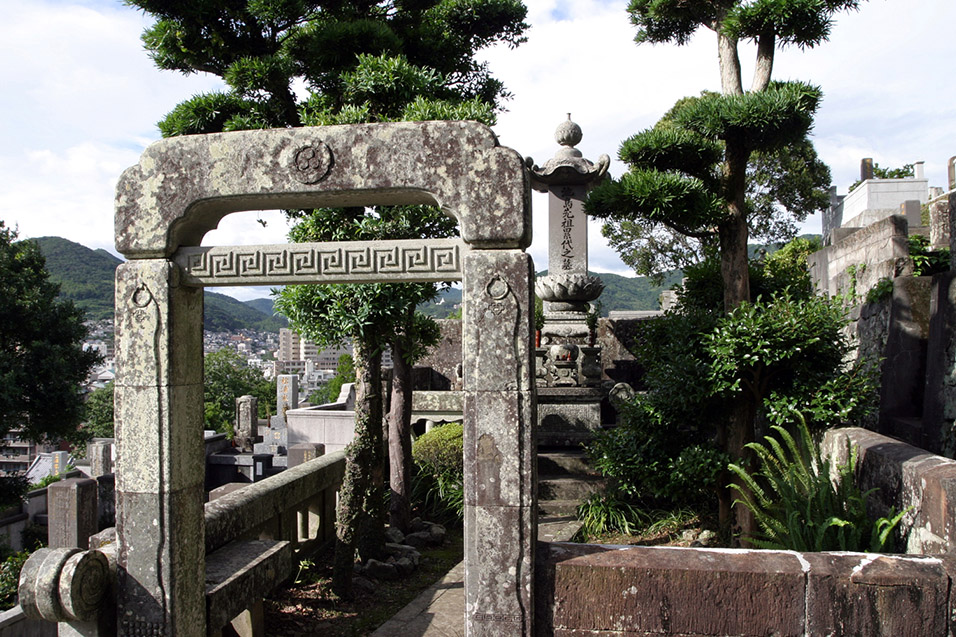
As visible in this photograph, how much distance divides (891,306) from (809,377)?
7.03 ft

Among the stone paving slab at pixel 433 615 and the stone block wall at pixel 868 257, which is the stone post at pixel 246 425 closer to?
the stone paving slab at pixel 433 615

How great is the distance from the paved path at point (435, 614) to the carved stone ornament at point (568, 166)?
6304mm

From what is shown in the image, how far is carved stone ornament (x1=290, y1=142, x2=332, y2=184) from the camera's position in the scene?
3490mm

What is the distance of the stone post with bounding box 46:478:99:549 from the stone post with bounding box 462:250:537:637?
22.3 ft

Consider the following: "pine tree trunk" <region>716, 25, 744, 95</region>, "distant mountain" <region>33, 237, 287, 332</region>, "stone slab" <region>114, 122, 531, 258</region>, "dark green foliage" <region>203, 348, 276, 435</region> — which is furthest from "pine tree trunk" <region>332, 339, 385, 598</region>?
"distant mountain" <region>33, 237, 287, 332</region>

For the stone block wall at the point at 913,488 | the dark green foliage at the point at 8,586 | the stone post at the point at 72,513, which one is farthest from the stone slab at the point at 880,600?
the stone post at the point at 72,513

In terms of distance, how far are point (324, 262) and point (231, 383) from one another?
3682cm

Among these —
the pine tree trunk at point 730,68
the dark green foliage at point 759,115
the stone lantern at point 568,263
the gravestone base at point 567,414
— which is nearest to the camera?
the dark green foliage at point 759,115

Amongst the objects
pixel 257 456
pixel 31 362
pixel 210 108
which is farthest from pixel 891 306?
pixel 31 362

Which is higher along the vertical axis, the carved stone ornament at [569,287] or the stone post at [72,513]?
the carved stone ornament at [569,287]

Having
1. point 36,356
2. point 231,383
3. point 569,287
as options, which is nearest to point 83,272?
point 231,383

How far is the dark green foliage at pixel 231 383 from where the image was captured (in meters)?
36.2

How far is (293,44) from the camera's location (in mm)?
7977

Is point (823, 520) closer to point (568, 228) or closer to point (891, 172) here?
point (568, 228)
